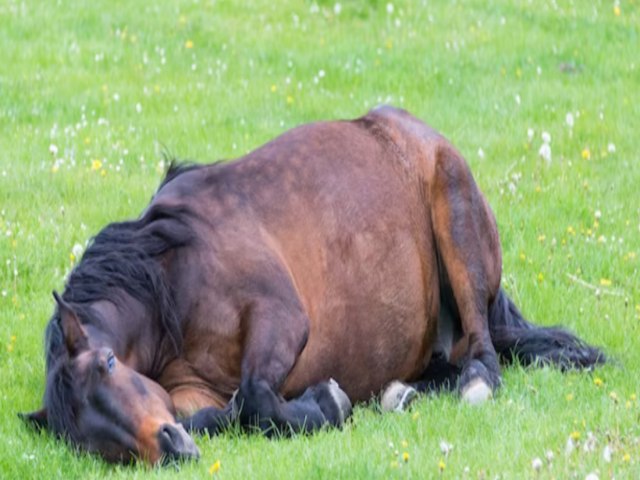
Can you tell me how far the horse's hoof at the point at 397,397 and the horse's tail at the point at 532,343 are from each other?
36.4 inches

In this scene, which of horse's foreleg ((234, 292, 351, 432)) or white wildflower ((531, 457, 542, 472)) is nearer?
white wildflower ((531, 457, 542, 472))

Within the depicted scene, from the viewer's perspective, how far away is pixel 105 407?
5855mm

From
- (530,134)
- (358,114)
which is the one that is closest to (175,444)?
(530,134)

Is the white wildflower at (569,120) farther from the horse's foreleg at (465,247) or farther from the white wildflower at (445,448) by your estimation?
the white wildflower at (445,448)

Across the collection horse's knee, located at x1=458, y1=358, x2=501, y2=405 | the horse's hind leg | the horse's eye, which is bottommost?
the horse's hind leg

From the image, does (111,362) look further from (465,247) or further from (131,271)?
(465,247)

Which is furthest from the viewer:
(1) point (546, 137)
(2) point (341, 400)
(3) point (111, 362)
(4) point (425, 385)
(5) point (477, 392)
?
(1) point (546, 137)

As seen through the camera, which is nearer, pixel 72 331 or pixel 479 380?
pixel 72 331

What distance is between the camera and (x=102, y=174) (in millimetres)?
10922

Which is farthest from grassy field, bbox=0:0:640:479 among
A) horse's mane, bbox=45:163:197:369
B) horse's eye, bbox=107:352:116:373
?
horse's mane, bbox=45:163:197:369

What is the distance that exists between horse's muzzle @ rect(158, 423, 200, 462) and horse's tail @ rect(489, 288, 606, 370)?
8.47 feet

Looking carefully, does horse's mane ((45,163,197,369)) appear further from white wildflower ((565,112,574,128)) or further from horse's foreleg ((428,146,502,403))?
white wildflower ((565,112,574,128))

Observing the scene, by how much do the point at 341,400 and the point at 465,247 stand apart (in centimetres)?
155

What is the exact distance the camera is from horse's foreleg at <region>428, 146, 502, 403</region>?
790 cm
